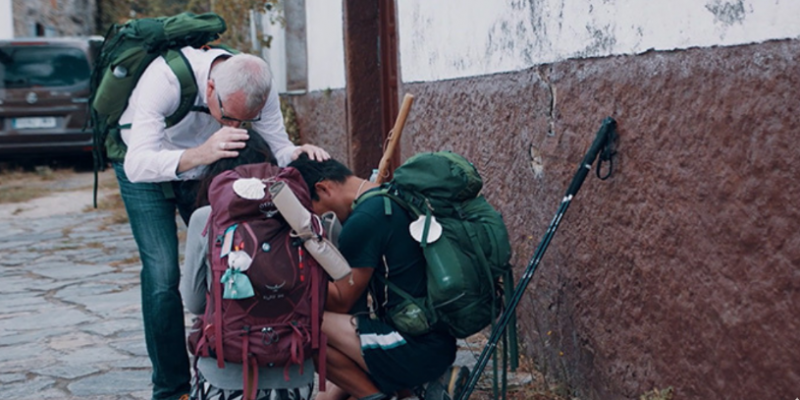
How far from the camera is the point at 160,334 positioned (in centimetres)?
356

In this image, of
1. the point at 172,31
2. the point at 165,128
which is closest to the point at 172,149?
the point at 165,128

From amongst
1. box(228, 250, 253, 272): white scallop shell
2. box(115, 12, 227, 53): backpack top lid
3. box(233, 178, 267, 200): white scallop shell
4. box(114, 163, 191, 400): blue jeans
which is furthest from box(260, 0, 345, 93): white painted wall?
box(228, 250, 253, 272): white scallop shell

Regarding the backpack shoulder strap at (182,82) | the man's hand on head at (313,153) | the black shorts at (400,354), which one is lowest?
the black shorts at (400,354)

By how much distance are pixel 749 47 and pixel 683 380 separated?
0.99m

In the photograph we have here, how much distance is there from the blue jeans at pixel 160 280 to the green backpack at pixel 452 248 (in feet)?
2.59

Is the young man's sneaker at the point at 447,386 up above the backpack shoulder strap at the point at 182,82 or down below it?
below

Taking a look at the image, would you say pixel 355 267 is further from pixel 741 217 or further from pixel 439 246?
pixel 741 217

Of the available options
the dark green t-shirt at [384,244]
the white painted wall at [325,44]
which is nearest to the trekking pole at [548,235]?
the dark green t-shirt at [384,244]

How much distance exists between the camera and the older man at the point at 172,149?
3.16 metres

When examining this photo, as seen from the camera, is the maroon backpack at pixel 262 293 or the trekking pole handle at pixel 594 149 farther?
the trekking pole handle at pixel 594 149

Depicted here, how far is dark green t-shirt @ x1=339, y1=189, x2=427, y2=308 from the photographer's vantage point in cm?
311

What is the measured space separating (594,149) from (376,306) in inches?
33.0

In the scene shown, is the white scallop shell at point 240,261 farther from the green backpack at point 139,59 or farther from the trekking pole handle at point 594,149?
the trekking pole handle at point 594,149

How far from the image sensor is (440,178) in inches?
123
